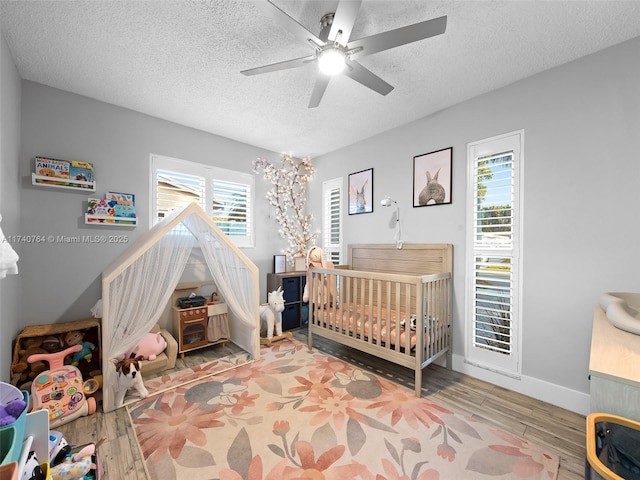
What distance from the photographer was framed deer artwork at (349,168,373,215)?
3.71 meters

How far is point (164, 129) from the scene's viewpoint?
3.27 m

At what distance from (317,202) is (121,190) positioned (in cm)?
268

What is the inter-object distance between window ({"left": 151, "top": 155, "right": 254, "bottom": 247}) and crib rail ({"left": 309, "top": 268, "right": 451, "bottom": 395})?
1425 millimetres

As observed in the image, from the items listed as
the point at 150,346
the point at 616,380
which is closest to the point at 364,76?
the point at 616,380

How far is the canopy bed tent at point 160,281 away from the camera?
7.18ft

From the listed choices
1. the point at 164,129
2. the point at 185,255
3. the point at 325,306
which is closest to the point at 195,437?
the point at 185,255

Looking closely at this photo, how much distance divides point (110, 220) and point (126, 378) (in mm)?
1669

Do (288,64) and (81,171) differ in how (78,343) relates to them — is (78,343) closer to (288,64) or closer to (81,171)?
(81,171)

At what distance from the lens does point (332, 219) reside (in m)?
4.33

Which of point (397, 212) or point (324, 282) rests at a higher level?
point (397, 212)

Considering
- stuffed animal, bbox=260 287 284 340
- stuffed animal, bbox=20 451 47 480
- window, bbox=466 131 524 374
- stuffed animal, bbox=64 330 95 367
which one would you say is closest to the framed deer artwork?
window, bbox=466 131 524 374

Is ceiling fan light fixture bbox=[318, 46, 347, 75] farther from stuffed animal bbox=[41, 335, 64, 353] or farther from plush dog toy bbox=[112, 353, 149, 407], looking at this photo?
stuffed animal bbox=[41, 335, 64, 353]

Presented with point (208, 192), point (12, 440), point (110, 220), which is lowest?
point (12, 440)

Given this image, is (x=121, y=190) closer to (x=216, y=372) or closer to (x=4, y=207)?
(x=4, y=207)
